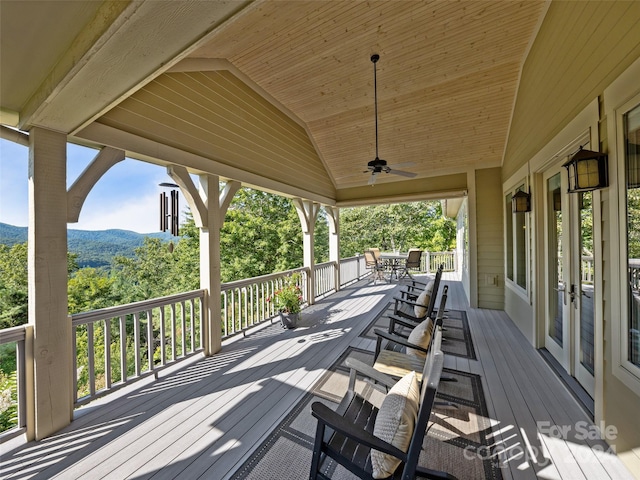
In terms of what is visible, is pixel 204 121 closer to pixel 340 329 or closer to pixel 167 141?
pixel 167 141

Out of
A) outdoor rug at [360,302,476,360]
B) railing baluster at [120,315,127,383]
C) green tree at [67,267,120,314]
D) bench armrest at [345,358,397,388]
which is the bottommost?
green tree at [67,267,120,314]

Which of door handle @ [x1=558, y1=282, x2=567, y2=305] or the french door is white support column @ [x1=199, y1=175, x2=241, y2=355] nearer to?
the french door

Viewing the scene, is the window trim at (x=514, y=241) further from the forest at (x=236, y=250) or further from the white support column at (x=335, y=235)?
the forest at (x=236, y=250)

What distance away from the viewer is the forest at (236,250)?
1267 cm

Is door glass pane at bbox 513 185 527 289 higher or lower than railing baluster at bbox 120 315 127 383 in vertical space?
higher

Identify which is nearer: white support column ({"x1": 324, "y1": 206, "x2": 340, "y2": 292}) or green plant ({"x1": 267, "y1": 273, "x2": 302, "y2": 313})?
green plant ({"x1": 267, "y1": 273, "x2": 302, "y2": 313})

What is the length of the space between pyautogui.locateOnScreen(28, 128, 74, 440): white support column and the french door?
14.0ft

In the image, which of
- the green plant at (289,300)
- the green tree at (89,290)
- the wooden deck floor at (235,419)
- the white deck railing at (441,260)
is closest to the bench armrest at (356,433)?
the wooden deck floor at (235,419)

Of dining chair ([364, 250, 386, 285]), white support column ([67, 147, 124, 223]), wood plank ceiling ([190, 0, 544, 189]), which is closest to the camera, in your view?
white support column ([67, 147, 124, 223])

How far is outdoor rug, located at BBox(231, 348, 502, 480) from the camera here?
5.41ft

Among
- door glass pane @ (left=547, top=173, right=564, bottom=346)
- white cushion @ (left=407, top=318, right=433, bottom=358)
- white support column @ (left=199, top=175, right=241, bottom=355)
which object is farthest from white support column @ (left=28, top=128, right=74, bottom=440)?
door glass pane @ (left=547, top=173, right=564, bottom=346)

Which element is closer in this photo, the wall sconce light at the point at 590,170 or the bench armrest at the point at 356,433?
the bench armrest at the point at 356,433

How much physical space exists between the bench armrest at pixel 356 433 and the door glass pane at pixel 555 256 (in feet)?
9.71

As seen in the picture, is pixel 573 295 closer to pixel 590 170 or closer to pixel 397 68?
pixel 590 170
